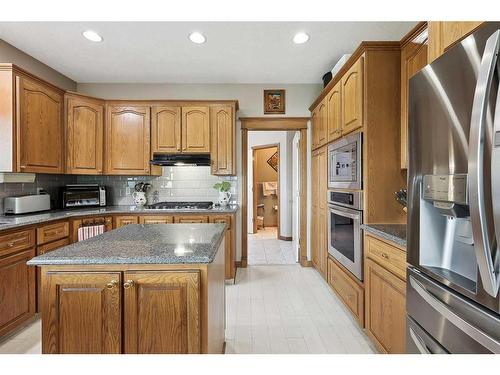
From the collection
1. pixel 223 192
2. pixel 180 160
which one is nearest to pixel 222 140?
pixel 180 160

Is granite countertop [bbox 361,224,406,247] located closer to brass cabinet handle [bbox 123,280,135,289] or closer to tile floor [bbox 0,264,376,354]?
tile floor [bbox 0,264,376,354]

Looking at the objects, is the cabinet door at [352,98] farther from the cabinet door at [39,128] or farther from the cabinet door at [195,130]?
the cabinet door at [39,128]

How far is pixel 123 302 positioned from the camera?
105 cm

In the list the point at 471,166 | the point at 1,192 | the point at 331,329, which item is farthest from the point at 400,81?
the point at 1,192

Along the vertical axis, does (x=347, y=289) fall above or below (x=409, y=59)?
below

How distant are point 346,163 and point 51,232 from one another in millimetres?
2848

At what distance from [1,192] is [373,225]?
349 centimetres

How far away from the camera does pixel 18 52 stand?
9.30 feet

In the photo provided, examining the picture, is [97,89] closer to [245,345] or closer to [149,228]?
[149,228]

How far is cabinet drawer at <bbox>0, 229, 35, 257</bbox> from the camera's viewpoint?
2007 mm

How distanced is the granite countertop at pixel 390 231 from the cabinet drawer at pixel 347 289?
531 millimetres

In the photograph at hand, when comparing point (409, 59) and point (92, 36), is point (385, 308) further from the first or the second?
point (92, 36)

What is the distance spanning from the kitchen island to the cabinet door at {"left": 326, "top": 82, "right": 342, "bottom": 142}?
2051mm

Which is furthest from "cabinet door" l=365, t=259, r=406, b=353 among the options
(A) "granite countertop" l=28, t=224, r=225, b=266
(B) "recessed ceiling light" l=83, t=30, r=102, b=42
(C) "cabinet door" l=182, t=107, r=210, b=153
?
(B) "recessed ceiling light" l=83, t=30, r=102, b=42
